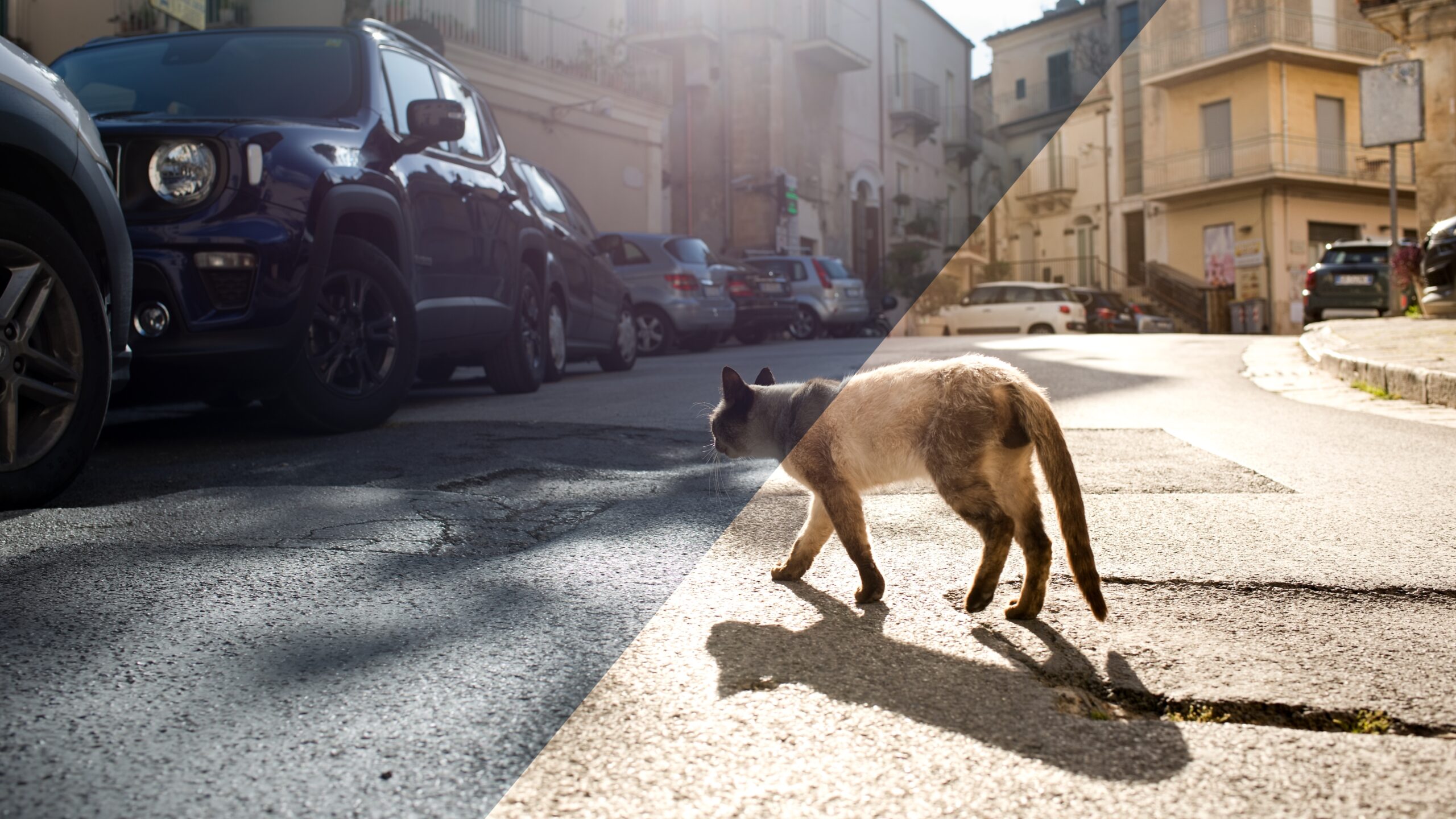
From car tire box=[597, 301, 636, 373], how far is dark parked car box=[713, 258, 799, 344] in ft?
15.5

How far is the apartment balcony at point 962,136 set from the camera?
90.5 inches

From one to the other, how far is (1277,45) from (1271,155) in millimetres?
3322

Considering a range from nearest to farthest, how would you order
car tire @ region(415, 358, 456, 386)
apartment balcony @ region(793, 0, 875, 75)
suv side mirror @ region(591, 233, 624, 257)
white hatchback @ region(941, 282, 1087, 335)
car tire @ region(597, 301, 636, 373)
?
car tire @ region(415, 358, 456, 386) < suv side mirror @ region(591, 233, 624, 257) < car tire @ region(597, 301, 636, 373) < white hatchback @ region(941, 282, 1087, 335) < apartment balcony @ region(793, 0, 875, 75)

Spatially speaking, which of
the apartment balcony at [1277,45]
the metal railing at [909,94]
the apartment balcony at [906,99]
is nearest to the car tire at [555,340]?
the apartment balcony at [906,99]

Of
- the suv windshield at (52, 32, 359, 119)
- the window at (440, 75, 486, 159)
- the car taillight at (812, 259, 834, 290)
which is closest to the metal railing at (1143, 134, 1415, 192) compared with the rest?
the car taillight at (812, 259, 834, 290)

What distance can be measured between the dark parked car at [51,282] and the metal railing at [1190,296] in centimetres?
3290

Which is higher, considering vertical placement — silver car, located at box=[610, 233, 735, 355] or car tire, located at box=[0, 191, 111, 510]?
silver car, located at box=[610, 233, 735, 355]

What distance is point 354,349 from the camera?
547cm

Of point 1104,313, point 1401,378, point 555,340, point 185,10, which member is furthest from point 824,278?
point 185,10

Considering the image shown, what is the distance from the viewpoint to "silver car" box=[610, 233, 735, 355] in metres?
14.4

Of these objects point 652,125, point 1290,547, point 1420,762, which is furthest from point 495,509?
point 652,125

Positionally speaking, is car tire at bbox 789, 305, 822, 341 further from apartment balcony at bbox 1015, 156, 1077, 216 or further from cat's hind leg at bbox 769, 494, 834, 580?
cat's hind leg at bbox 769, 494, 834, 580

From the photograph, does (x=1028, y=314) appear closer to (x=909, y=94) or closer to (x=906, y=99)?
(x=909, y=94)

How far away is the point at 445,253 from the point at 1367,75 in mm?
18726
